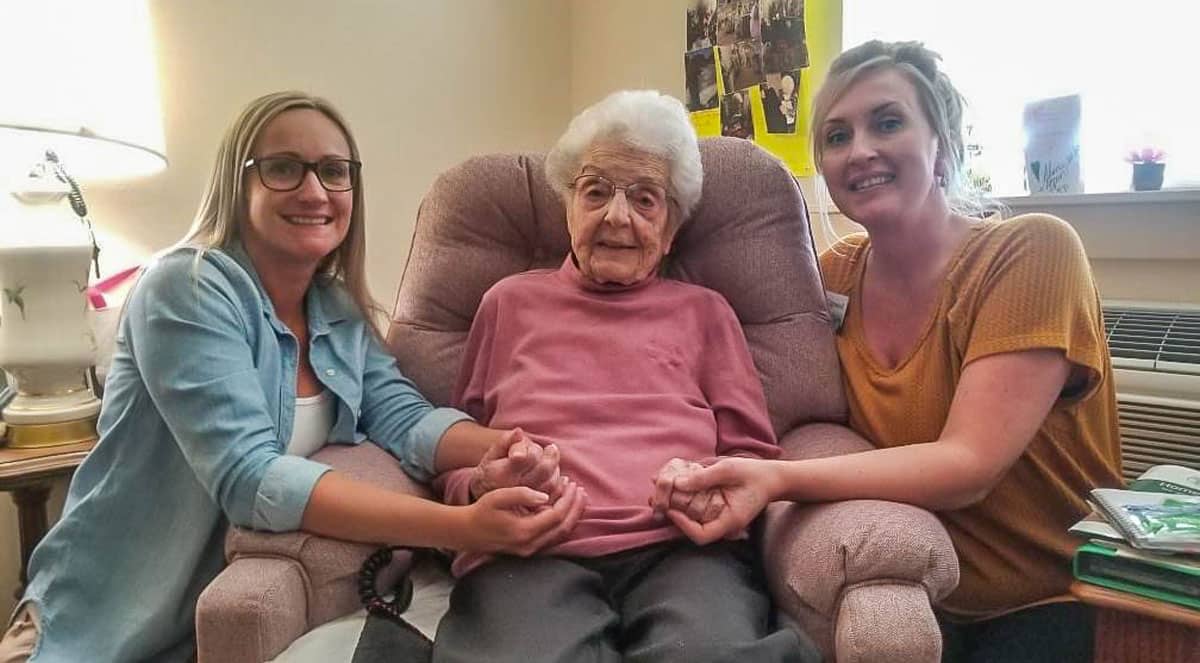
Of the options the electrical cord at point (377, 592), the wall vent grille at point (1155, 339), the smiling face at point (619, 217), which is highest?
the smiling face at point (619, 217)

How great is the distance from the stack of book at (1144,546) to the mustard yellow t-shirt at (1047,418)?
0.13 m

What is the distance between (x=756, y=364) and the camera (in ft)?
4.51

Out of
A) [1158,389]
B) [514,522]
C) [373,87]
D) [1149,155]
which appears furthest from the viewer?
[373,87]

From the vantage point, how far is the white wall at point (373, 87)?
5.73ft

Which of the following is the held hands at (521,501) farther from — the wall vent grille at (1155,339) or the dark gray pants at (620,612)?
the wall vent grille at (1155,339)

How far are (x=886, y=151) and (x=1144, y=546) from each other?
2.00 ft

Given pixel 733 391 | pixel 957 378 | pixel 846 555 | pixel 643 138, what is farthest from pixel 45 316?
pixel 957 378

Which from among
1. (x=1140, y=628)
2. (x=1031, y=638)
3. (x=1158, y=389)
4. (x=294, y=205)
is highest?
(x=294, y=205)

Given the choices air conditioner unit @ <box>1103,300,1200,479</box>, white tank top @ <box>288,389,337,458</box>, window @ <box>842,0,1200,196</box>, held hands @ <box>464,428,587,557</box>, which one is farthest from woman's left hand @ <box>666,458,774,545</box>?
window @ <box>842,0,1200,196</box>

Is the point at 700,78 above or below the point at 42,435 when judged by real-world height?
above

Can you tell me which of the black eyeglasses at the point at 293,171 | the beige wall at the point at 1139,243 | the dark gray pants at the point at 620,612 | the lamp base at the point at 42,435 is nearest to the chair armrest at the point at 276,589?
the dark gray pants at the point at 620,612

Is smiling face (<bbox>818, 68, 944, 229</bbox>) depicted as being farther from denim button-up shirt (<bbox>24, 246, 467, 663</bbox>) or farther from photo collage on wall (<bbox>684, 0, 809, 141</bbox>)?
photo collage on wall (<bbox>684, 0, 809, 141</bbox>)

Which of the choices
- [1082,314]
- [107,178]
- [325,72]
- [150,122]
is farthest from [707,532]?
[325,72]

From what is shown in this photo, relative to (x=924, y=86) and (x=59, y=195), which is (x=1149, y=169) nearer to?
(x=924, y=86)
